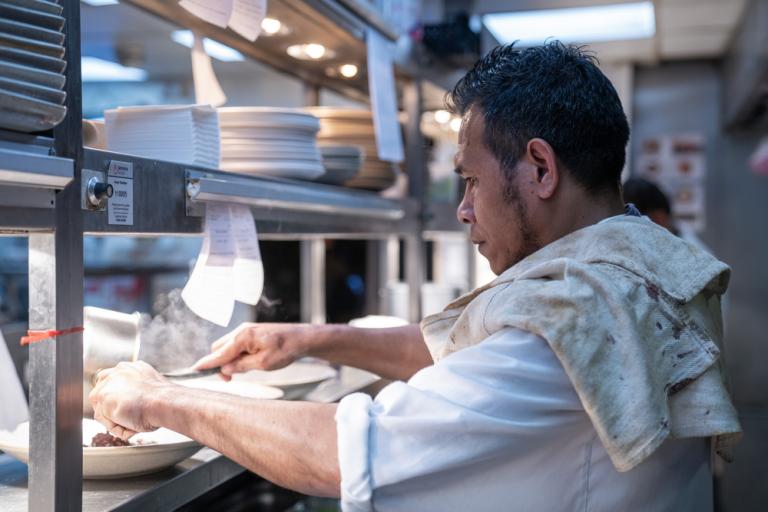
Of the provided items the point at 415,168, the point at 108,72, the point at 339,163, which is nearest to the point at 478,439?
the point at 339,163

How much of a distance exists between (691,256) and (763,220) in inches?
186

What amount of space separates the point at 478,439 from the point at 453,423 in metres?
0.04

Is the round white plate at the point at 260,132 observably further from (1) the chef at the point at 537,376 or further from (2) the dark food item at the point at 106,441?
(2) the dark food item at the point at 106,441

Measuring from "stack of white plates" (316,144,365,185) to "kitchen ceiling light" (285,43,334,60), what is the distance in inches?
12.4

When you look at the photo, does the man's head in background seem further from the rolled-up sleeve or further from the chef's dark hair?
the rolled-up sleeve

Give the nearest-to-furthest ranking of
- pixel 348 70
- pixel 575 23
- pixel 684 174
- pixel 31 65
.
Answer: pixel 31 65, pixel 348 70, pixel 575 23, pixel 684 174

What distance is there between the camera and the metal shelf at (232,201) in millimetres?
1161

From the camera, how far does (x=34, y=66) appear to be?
0.88 metres

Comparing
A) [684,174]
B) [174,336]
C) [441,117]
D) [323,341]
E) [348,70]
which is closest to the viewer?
[174,336]

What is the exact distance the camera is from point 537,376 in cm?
97

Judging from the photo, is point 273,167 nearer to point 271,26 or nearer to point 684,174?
point 271,26

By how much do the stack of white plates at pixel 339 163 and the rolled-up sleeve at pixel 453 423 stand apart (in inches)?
40.1

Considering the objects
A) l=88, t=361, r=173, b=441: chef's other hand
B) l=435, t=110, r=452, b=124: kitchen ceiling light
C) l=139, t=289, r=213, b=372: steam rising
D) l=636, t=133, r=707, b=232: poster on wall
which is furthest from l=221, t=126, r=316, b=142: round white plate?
l=636, t=133, r=707, b=232: poster on wall

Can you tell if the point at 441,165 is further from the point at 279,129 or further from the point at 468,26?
the point at 279,129
